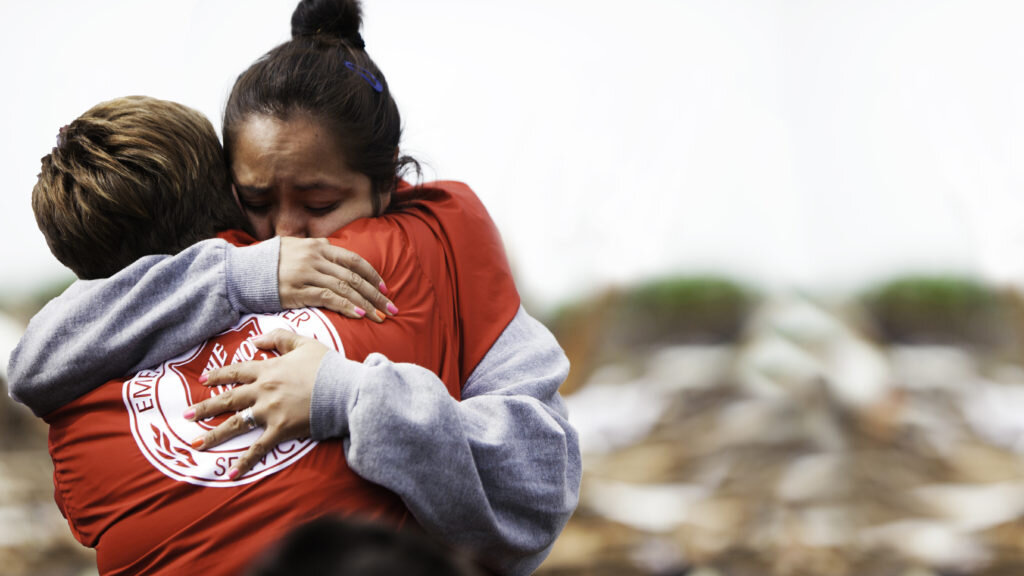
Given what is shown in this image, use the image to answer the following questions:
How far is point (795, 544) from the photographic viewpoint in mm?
3568

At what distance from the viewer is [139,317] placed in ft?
3.77

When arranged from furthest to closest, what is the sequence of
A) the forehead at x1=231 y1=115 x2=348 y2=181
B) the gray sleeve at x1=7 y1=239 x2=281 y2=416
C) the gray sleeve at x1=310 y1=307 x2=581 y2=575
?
the forehead at x1=231 y1=115 x2=348 y2=181
the gray sleeve at x1=7 y1=239 x2=281 y2=416
the gray sleeve at x1=310 y1=307 x2=581 y2=575

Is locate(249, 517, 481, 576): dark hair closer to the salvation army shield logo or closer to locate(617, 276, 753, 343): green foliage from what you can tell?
the salvation army shield logo

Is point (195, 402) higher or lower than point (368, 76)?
lower

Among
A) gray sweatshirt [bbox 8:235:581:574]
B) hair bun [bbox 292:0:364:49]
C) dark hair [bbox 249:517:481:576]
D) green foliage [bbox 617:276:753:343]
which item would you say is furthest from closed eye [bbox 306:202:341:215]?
green foliage [bbox 617:276:753:343]

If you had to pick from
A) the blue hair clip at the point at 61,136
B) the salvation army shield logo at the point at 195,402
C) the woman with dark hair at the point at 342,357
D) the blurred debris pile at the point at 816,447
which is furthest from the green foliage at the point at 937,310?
the blue hair clip at the point at 61,136

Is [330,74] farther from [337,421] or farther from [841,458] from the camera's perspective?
[841,458]

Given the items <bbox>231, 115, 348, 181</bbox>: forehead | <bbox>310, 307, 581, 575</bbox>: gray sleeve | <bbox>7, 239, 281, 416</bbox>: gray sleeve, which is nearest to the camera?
<bbox>310, 307, 581, 575</bbox>: gray sleeve

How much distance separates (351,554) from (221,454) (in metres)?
0.67

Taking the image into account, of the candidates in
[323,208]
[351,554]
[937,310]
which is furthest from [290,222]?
[937,310]

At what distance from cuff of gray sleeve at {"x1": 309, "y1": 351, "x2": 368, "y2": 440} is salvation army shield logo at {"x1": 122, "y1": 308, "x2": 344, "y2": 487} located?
4 centimetres

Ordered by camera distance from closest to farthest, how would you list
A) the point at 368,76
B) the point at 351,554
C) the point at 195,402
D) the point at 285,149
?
the point at 351,554
the point at 195,402
the point at 285,149
the point at 368,76

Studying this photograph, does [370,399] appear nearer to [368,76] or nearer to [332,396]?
[332,396]

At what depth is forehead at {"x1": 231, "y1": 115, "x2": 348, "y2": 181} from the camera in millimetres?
1271
